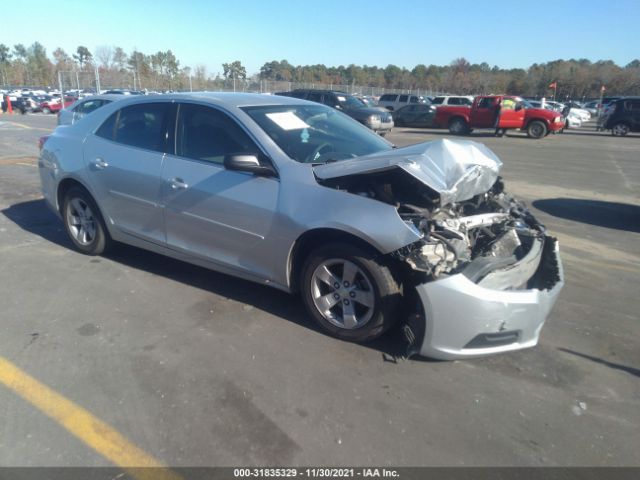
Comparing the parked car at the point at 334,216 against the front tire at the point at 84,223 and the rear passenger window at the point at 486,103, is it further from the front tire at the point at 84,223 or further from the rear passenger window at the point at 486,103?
the rear passenger window at the point at 486,103

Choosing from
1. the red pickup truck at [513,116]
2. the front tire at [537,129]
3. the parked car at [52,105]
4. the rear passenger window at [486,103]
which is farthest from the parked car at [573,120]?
the parked car at [52,105]

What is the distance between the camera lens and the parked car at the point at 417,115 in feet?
86.5

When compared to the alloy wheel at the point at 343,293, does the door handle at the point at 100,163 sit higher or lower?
higher

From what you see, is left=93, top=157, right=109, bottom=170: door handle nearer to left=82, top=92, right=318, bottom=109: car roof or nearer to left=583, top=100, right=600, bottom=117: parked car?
left=82, top=92, right=318, bottom=109: car roof

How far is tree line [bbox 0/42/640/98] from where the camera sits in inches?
1959

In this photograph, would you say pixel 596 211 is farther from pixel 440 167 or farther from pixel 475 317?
pixel 475 317

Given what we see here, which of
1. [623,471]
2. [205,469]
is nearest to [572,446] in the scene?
[623,471]

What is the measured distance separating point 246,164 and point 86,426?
1923 mm

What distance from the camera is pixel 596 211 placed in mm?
7637

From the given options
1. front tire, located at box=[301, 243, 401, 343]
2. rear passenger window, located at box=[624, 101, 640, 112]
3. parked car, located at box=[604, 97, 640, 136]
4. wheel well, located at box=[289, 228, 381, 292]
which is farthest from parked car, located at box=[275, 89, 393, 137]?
front tire, located at box=[301, 243, 401, 343]

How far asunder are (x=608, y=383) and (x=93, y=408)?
3.18 metres

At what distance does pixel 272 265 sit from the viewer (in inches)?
141

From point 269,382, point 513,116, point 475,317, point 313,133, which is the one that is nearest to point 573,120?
point 513,116

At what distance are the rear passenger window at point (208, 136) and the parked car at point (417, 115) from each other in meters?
23.8
